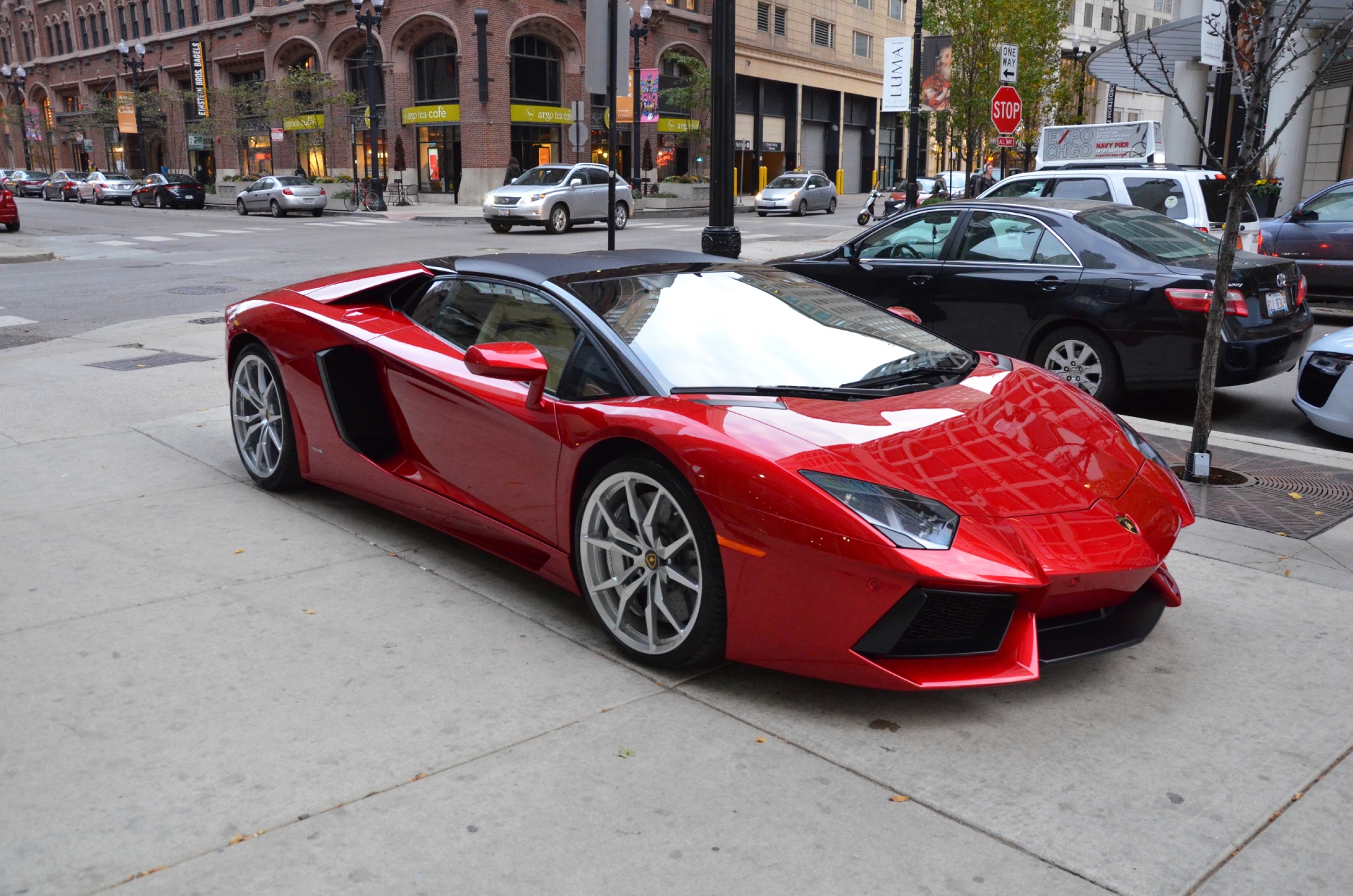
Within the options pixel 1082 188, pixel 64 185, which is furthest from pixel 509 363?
pixel 64 185

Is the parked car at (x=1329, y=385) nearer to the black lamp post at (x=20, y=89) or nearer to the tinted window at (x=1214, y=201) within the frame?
the tinted window at (x=1214, y=201)

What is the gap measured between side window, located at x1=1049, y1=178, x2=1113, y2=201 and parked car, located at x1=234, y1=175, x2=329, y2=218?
30.9m

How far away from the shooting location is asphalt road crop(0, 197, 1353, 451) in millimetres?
8484

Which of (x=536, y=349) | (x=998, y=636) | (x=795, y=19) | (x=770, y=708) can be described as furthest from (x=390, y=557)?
(x=795, y=19)

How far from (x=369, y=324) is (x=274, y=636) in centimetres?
160

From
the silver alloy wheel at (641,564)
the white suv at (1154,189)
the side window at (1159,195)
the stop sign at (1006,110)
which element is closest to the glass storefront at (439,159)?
the stop sign at (1006,110)

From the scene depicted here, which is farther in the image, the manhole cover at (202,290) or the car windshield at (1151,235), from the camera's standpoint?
the manhole cover at (202,290)

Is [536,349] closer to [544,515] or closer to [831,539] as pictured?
[544,515]

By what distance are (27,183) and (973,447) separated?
6360cm

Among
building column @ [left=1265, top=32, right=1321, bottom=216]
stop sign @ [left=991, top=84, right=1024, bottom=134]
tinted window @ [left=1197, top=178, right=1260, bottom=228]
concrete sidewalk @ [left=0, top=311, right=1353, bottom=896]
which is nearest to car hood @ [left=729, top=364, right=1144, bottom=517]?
concrete sidewalk @ [left=0, top=311, right=1353, bottom=896]

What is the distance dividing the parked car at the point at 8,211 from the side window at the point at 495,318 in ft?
94.2

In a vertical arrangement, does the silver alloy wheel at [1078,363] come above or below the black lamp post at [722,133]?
below

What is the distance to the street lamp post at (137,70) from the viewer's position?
5916cm

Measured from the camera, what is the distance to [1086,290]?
297 inches
